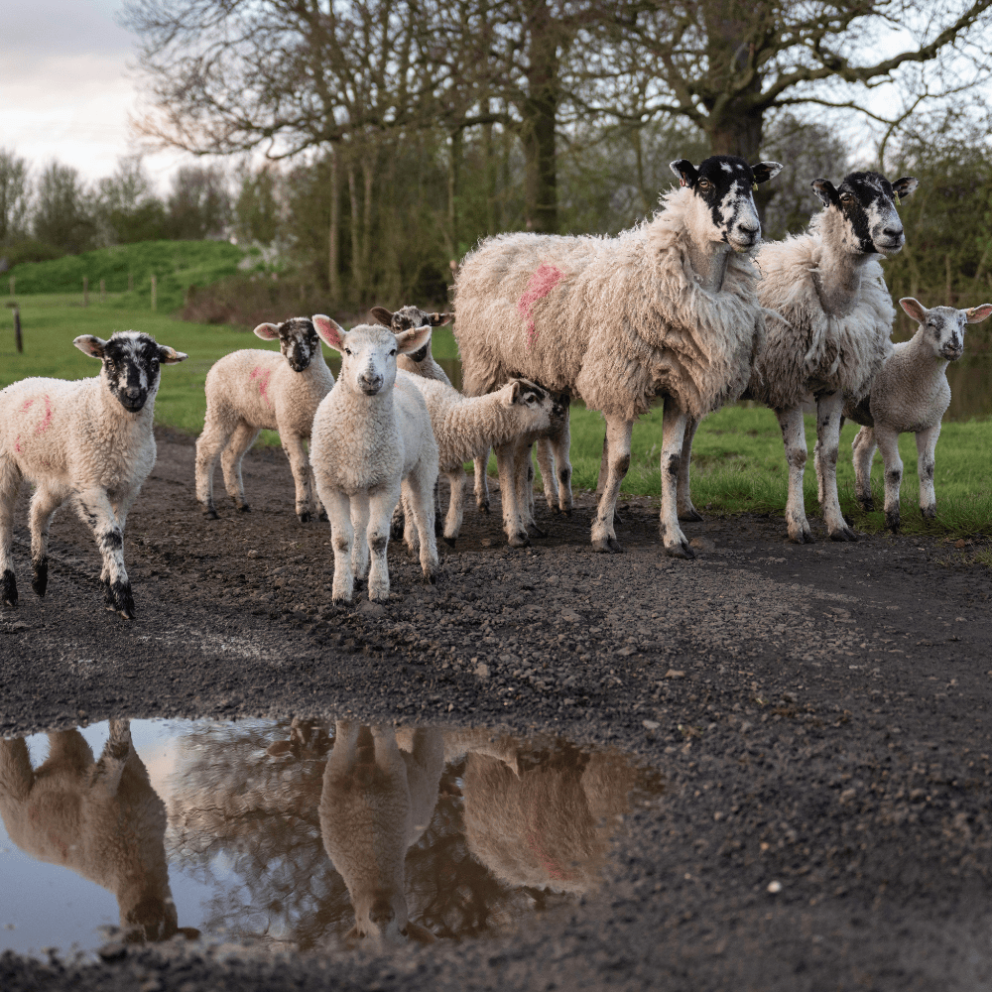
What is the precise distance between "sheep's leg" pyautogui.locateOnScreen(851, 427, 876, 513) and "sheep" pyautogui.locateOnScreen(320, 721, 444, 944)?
5520 mm

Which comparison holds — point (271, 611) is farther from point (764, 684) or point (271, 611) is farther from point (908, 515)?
point (908, 515)

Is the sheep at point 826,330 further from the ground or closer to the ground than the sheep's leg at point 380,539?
further from the ground

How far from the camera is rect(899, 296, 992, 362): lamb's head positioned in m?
7.48

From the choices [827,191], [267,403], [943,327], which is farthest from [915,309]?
[267,403]

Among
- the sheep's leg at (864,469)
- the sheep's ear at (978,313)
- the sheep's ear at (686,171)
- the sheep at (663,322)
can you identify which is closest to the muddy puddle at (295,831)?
the sheep at (663,322)

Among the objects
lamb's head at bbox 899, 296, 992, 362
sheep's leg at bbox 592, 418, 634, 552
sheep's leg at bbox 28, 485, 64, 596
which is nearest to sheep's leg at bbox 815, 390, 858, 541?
lamb's head at bbox 899, 296, 992, 362

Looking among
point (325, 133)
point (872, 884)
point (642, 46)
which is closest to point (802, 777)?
point (872, 884)

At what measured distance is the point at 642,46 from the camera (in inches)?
515

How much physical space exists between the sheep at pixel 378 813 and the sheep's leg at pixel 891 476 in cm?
500

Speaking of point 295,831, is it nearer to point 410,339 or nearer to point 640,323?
point 410,339

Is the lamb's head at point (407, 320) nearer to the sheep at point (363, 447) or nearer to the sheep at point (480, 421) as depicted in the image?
the sheep at point (480, 421)

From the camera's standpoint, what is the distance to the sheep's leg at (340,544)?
5.80 meters

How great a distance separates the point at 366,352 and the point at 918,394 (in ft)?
15.5

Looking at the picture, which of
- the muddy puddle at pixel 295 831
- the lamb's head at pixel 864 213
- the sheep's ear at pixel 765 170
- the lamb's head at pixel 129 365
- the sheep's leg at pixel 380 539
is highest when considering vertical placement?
the sheep's ear at pixel 765 170
